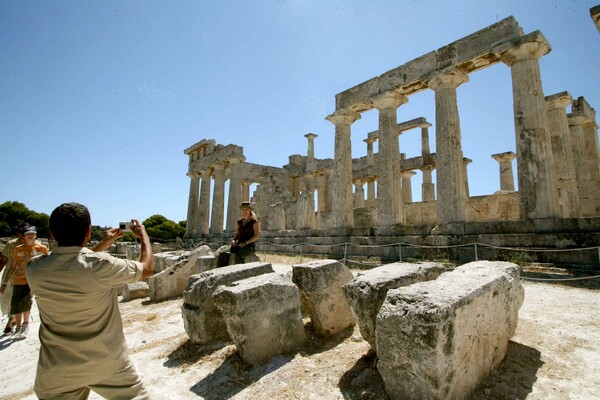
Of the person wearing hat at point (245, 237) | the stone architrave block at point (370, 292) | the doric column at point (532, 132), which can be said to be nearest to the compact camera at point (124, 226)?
the stone architrave block at point (370, 292)

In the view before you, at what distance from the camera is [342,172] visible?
42.2 ft

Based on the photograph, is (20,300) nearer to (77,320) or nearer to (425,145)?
(77,320)

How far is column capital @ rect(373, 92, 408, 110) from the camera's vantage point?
11.6 meters

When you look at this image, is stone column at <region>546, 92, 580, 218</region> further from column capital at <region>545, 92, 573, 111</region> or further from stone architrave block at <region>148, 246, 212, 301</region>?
stone architrave block at <region>148, 246, 212, 301</region>

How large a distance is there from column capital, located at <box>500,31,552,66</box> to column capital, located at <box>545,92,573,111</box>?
137 inches

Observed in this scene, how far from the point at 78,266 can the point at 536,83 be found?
Answer: 35.0 ft

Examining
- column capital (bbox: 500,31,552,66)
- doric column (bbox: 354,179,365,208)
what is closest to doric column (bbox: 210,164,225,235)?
doric column (bbox: 354,179,365,208)

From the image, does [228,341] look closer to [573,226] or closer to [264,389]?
[264,389]

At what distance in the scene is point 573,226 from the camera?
23.4ft

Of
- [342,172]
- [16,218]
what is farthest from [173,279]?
[16,218]

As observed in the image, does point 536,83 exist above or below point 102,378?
above

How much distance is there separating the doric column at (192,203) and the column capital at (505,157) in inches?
780

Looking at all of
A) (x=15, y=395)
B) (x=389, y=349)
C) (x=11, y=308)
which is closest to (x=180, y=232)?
(x=11, y=308)

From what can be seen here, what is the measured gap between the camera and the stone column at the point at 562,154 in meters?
A: 11.2
